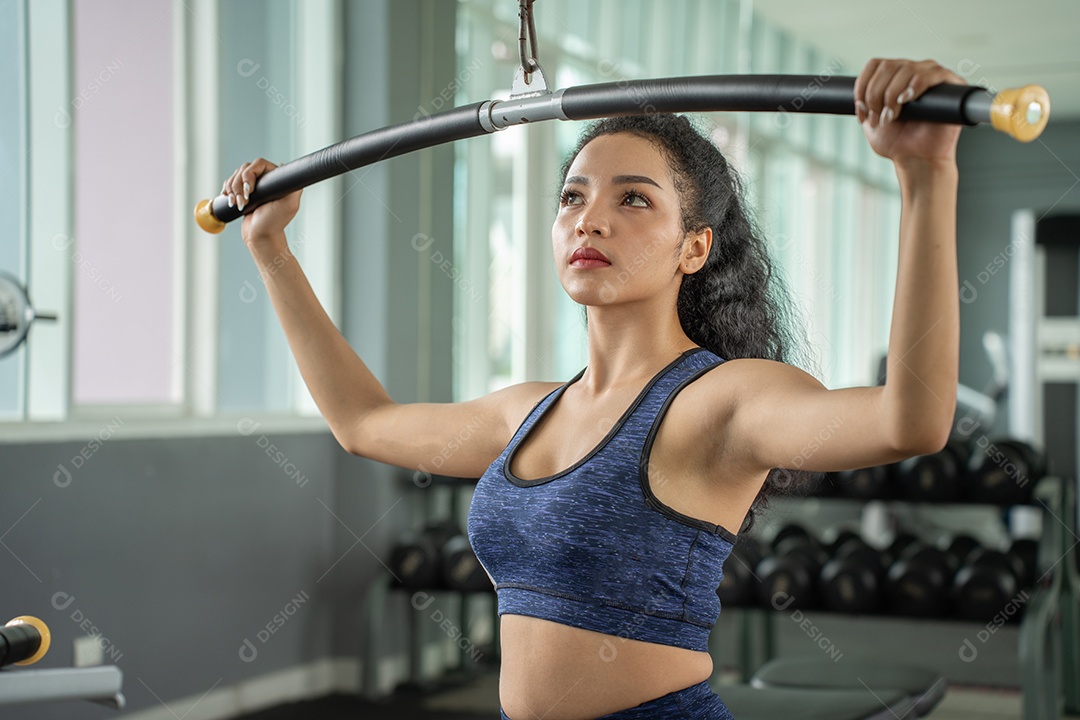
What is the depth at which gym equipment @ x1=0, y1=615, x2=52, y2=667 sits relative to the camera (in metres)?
1.38

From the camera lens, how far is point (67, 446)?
3.12 m

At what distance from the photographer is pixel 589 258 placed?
3.95 ft

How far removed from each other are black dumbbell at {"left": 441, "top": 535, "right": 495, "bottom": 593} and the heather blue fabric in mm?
2806

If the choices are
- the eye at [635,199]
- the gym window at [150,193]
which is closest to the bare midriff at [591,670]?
the eye at [635,199]

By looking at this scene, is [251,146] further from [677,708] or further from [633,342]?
[677,708]

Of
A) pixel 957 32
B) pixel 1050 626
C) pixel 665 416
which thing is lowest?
pixel 1050 626

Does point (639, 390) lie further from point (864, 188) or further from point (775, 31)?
point (864, 188)

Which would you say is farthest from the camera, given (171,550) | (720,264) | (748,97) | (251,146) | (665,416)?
(251,146)

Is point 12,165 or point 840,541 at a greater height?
point 12,165

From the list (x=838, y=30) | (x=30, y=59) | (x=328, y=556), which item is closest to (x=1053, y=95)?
(x=838, y=30)

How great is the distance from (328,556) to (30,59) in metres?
2.06

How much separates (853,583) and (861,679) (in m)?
1.05

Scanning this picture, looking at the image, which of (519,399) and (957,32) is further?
(957,32)

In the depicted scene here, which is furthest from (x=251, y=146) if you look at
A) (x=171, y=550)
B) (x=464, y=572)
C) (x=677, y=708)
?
(x=677, y=708)
